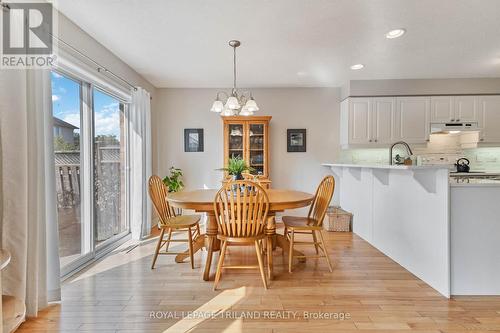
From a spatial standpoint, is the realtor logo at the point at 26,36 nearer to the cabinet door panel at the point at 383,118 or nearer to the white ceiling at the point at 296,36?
the white ceiling at the point at 296,36

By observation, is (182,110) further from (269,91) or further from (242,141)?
(269,91)

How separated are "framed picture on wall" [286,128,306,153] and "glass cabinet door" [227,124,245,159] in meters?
0.85

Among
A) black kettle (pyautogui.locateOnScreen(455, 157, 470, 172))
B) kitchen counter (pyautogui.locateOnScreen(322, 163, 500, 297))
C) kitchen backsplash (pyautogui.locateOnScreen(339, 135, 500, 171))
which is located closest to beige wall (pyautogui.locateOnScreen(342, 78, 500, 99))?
kitchen backsplash (pyautogui.locateOnScreen(339, 135, 500, 171))

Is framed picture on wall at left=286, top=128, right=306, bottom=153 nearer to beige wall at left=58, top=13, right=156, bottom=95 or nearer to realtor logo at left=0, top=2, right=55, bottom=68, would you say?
beige wall at left=58, top=13, right=156, bottom=95

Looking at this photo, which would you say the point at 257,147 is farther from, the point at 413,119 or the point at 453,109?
the point at 453,109

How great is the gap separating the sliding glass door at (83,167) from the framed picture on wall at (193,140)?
4.08 feet

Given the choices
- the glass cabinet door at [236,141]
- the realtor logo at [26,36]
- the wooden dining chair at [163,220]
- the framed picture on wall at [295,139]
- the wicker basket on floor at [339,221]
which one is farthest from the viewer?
the framed picture on wall at [295,139]

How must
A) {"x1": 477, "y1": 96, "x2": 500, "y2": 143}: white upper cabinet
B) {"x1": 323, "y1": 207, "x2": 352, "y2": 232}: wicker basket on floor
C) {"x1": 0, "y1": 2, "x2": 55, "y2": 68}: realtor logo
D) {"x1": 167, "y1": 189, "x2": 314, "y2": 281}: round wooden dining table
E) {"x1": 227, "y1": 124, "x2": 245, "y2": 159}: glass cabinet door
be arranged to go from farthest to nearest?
{"x1": 227, "y1": 124, "x2": 245, "y2": 159}: glass cabinet door < {"x1": 477, "y1": 96, "x2": 500, "y2": 143}: white upper cabinet < {"x1": 323, "y1": 207, "x2": 352, "y2": 232}: wicker basket on floor < {"x1": 167, "y1": 189, "x2": 314, "y2": 281}: round wooden dining table < {"x1": 0, "y1": 2, "x2": 55, "y2": 68}: realtor logo

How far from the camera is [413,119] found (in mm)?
4125

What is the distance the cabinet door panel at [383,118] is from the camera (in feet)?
13.6

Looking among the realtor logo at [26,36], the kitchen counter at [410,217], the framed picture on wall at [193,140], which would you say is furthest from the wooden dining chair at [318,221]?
the realtor logo at [26,36]

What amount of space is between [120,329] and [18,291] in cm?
70

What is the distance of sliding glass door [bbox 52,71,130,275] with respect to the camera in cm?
252

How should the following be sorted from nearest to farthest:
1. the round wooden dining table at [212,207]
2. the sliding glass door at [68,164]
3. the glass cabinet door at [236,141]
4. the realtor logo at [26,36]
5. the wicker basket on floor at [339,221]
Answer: the realtor logo at [26,36] < the round wooden dining table at [212,207] < the sliding glass door at [68,164] < the wicker basket on floor at [339,221] < the glass cabinet door at [236,141]
